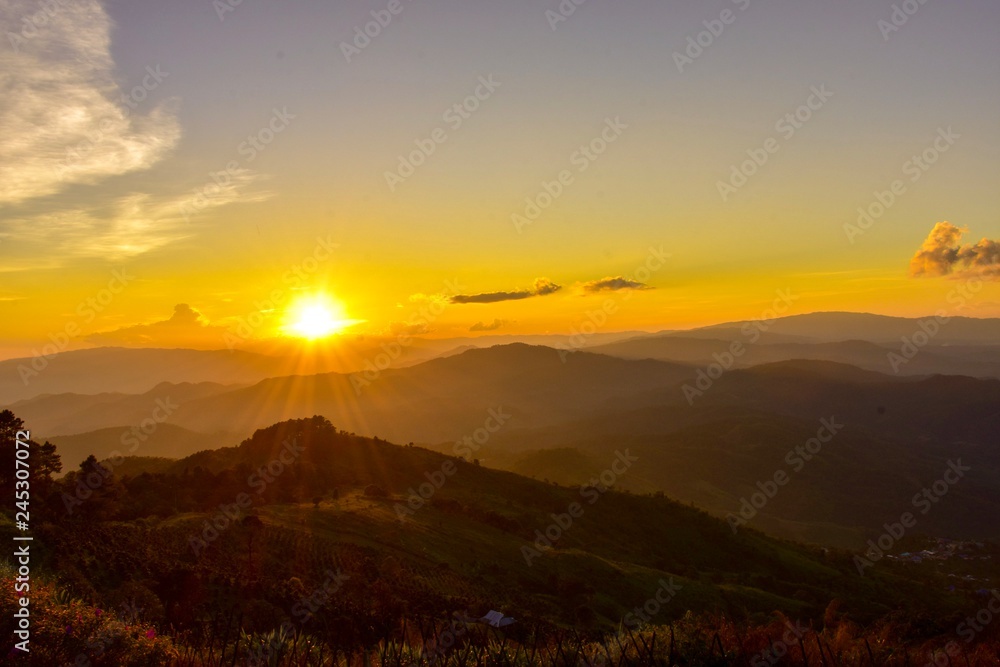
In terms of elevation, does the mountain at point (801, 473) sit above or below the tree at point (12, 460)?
below

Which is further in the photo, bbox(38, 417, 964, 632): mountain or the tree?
the tree

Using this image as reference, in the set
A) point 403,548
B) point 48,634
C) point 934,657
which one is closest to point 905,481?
point 403,548

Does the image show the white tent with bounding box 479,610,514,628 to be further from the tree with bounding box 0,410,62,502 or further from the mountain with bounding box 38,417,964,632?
the tree with bounding box 0,410,62,502

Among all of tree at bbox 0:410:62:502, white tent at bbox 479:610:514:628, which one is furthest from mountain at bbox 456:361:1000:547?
tree at bbox 0:410:62:502

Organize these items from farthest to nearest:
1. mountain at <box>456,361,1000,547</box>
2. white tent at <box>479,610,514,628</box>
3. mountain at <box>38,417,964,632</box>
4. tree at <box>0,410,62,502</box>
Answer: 1. mountain at <box>456,361,1000,547</box>
2. tree at <box>0,410,62,502</box>
3. white tent at <box>479,610,514,628</box>
4. mountain at <box>38,417,964,632</box>

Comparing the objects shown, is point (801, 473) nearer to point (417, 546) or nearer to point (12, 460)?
point (417, 546)

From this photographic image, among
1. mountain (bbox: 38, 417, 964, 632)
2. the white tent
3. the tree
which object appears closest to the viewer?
mountain (bbox: 38, 417, 964, 632)

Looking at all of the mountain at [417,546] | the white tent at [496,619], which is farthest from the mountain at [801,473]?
the white tent at [496,619]

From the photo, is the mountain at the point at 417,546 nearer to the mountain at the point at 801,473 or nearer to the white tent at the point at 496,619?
the white tent at the point at 496,619

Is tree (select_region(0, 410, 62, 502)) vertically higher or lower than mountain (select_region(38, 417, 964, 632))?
higher

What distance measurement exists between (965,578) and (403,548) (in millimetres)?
84069

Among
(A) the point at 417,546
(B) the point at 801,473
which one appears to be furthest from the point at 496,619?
(B) the point at 801,473

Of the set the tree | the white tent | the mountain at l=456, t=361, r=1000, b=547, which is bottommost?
the mountain at l=456, t=361, r=1000, b=547

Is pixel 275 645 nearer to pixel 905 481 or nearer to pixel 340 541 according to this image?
pixel 340 541
